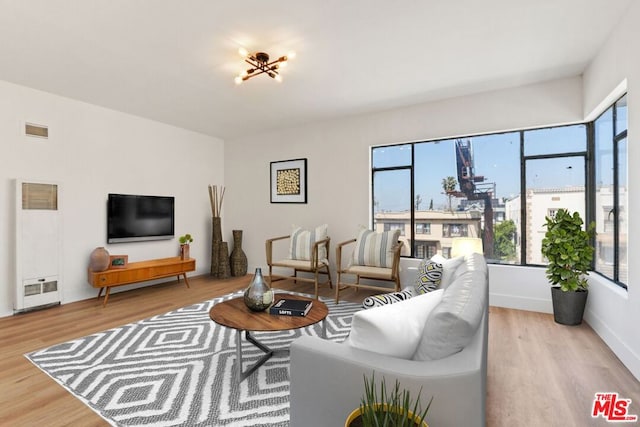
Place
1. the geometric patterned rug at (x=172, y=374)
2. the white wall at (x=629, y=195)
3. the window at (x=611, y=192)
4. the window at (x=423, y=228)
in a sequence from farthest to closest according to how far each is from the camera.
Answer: the window at (x=423, y=228), the window at (x=611, y=192), the white wall at (x=629, y=195), the geometric patterned rug at (x=172, y=374)

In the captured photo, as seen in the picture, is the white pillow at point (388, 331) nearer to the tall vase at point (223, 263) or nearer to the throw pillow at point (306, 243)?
the throw pillow at point (306, 243)

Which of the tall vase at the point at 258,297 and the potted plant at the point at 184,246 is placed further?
the potted plant at the point at 184,246

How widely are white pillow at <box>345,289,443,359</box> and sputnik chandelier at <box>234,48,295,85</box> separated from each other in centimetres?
240

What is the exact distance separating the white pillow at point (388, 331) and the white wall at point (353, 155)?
303 cm

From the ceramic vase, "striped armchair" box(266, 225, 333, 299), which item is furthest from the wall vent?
"striped armchair" box(266, 225, 333, 299)

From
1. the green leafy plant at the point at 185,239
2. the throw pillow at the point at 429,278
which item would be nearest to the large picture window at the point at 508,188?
the throw pillow at the point at 429,278

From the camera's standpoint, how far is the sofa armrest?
38.9 inches

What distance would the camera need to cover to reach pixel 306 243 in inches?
183

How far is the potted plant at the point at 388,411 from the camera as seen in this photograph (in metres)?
0.93

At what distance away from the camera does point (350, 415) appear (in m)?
1.06

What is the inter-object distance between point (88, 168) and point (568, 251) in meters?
5.60

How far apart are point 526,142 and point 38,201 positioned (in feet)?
18.4

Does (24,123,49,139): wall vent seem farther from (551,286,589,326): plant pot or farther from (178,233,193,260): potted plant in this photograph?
(551,286,589,326): plant pot

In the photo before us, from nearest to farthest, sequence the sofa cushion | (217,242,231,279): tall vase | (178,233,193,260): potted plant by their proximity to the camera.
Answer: the sofa cushion, (178,233,193,260): potted plant, (217,242,231,279): tall vase
